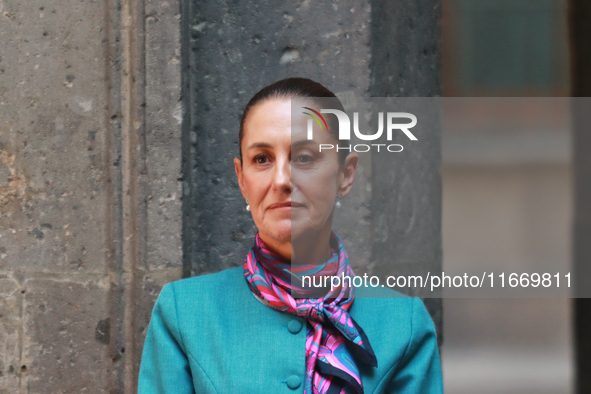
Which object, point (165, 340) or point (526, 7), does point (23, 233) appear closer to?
point (165, 340)

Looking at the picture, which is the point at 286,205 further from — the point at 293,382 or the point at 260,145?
the point at 293,382

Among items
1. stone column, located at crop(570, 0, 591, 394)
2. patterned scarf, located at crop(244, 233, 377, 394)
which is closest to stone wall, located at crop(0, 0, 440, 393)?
patterned scarf, located at crop(244, 233, 377, 394)

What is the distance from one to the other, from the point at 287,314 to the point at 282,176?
358mm

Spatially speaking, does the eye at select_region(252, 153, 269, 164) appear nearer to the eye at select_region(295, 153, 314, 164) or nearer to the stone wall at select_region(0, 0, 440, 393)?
the eye at select_region(295, 153, 314, 164)

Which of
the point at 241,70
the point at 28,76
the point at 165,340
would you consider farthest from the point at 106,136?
the point at 165,340

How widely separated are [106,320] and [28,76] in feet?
3.16

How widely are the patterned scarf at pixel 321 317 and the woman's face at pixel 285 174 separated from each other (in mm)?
85

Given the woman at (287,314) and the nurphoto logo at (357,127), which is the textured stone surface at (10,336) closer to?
the woman at (287,314)

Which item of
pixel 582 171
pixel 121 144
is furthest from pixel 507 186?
pixel 121 144

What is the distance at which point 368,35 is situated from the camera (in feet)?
6.37

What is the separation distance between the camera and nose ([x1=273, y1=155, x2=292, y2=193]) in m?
1.29

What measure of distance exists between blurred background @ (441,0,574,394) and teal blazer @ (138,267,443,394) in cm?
61

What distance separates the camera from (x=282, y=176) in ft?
4.25

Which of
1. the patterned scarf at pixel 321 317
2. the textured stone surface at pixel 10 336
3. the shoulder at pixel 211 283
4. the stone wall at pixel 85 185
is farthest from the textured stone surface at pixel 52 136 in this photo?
the patterned scarf at pixel 321 317
